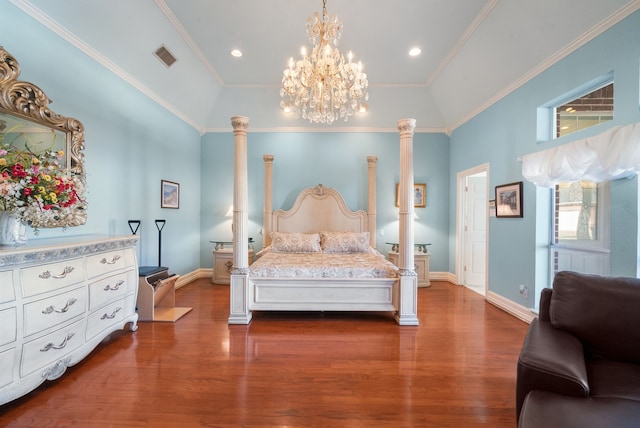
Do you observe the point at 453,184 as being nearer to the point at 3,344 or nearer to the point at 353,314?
the point at 353,314

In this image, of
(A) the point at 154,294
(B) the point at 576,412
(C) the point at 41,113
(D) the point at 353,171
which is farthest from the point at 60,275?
(D) the point at 353,171

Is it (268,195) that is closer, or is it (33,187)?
(33,187)

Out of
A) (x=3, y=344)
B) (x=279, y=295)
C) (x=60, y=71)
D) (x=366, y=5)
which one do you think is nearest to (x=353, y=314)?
(x=279, y=295)

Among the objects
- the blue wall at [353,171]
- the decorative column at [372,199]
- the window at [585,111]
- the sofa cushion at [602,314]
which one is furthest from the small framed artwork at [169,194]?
the window at [585,111]

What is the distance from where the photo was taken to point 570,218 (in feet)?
9.77

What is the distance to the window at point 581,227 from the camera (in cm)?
262

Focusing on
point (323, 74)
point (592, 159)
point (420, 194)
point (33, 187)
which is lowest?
point (33, 187)

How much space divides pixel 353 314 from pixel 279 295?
3.37ft

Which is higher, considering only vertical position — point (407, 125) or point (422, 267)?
point (407, 125)

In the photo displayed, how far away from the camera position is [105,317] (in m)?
2.41

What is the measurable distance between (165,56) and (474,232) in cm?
571

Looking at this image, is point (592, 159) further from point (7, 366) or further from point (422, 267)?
point (7, 366)

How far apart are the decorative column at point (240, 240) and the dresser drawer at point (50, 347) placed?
1.36 m

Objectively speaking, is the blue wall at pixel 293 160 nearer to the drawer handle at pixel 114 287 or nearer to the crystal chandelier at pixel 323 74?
the drawer handle at pixel 114 287
